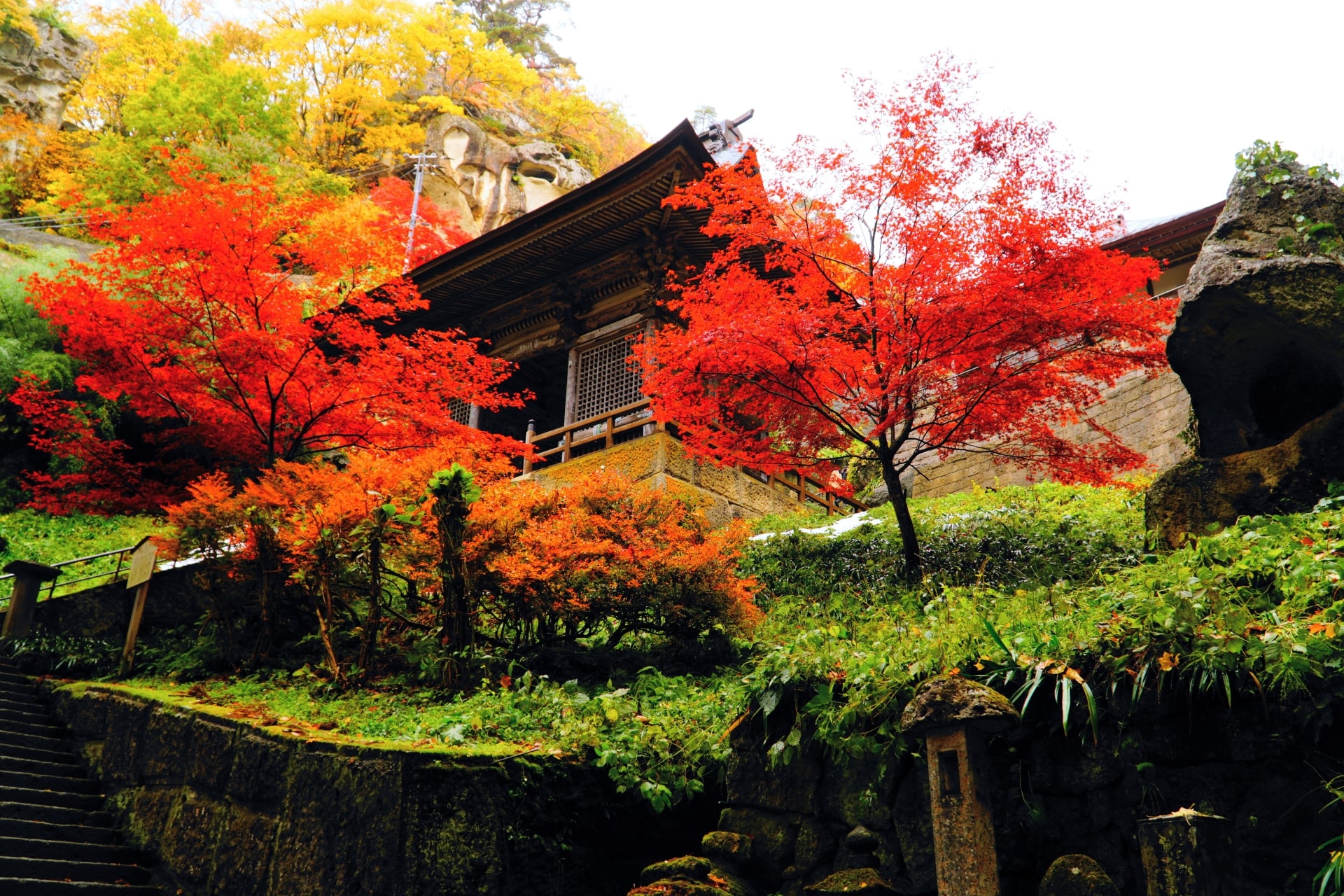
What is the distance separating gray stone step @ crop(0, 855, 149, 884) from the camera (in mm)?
5793

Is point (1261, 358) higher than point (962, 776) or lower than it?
higher

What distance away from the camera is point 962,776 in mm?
3496

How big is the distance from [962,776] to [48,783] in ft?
25.1

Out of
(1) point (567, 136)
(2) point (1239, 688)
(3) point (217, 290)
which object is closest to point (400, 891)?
(2) point (1239, 688)

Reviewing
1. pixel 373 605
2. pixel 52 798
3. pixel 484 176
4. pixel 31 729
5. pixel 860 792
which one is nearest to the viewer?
pixel 860 792

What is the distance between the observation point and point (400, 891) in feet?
14.6

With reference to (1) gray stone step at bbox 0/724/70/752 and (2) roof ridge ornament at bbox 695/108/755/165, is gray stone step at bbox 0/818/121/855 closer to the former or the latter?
(1) gray stone step at bbox 0/724/70/752

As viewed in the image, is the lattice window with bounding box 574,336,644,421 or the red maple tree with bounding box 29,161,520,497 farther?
the lattice window with bounding box 574,336,644,421

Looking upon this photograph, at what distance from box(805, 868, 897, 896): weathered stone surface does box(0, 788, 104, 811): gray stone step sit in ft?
20.5

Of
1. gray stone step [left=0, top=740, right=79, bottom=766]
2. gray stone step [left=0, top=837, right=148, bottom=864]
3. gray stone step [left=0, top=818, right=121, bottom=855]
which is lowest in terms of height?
gray stone step [left=0, top=837, right=148, bottom=864]

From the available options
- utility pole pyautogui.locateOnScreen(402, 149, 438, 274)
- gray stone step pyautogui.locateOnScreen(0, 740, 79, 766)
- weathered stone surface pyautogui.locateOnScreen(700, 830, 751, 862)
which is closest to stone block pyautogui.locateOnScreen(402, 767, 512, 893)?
weathered stone surface pyautogui.locateOnScreen(700, 830, 751, 862)

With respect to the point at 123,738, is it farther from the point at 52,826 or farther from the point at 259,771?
the point at 259,771

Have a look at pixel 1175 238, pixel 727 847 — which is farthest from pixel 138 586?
pixel 1175 238

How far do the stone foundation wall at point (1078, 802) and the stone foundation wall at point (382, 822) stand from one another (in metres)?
0.81
